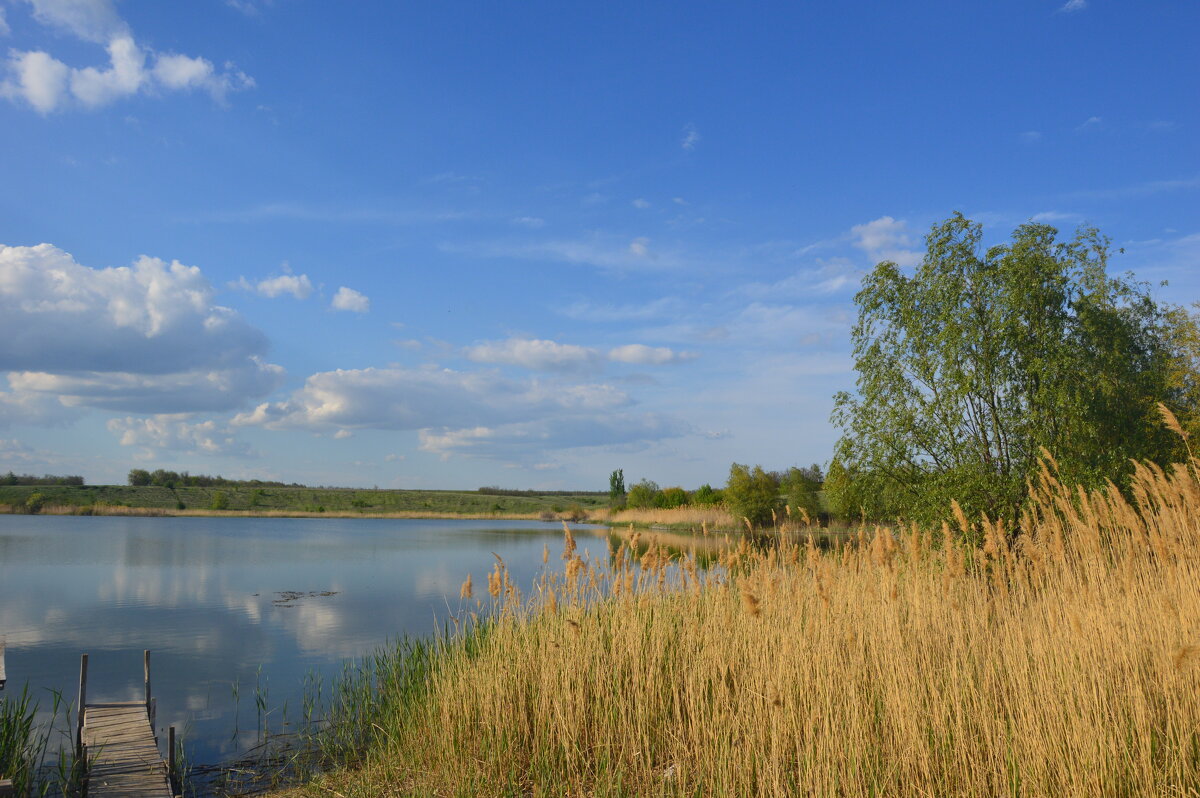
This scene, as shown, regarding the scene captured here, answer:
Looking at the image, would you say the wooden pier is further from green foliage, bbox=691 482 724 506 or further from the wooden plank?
green foliage, bbox=691 482 724 506

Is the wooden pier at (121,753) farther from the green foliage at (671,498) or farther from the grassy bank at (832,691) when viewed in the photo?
the green foliage at (671,498)

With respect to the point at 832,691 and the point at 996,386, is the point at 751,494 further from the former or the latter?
the point at 832,691

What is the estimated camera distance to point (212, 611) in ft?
52.3

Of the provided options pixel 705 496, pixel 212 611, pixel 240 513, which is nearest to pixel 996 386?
pixel 212 611

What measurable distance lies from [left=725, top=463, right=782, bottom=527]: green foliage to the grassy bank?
25433 mm

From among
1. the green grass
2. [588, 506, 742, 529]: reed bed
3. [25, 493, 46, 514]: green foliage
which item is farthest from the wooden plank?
the green grass

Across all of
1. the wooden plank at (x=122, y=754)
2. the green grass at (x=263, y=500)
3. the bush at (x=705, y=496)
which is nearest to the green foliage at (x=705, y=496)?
the bush at (x=705, y=496)

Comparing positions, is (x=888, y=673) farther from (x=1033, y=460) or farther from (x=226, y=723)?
(x=1033, y=460)

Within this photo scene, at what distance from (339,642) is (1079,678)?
463 inches

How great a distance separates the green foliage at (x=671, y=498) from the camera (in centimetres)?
5009

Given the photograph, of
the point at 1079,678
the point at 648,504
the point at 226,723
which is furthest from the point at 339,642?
the point at 648,504

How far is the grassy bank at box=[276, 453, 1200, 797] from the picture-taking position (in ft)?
12.2

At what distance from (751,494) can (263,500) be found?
52.0 metres

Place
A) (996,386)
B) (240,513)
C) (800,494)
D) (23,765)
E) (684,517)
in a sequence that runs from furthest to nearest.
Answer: (240,513)
(684,517)
(800,494)
(996,386)
(23,765)
